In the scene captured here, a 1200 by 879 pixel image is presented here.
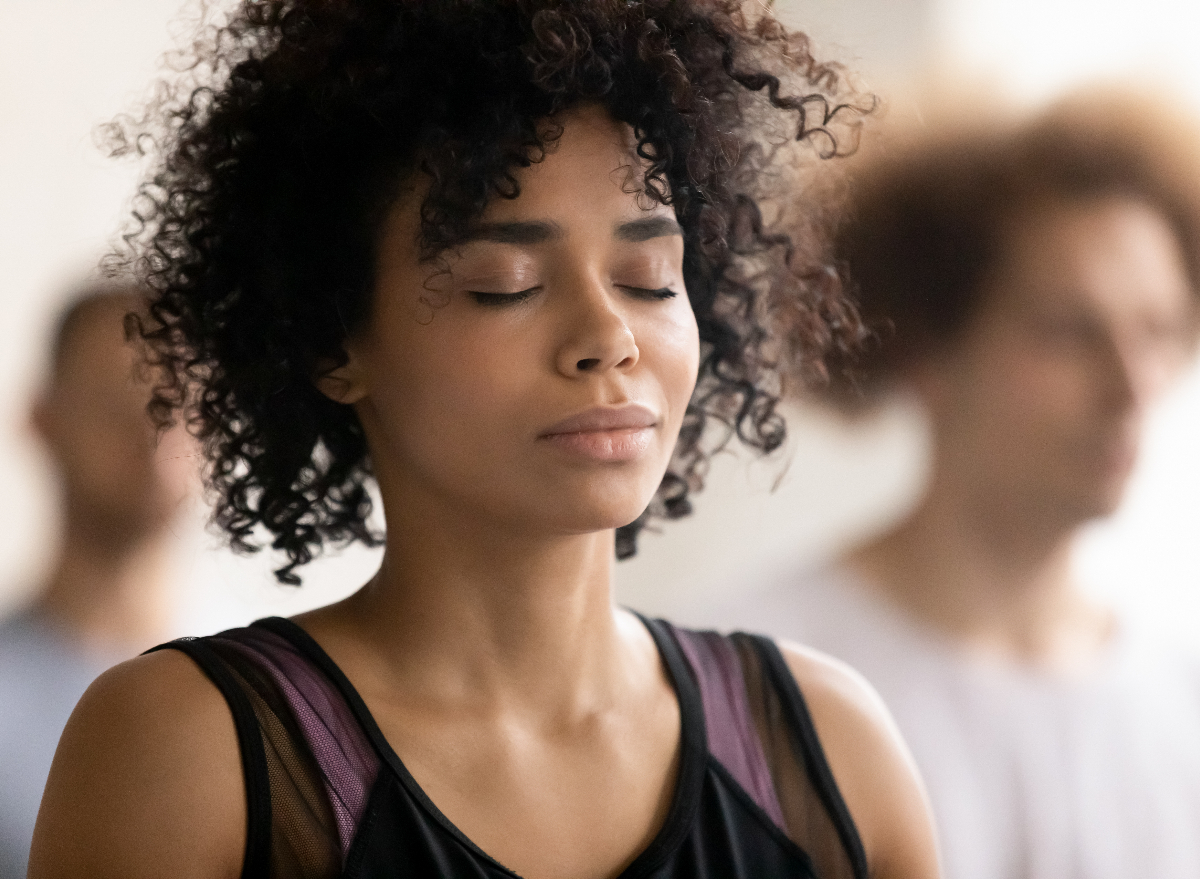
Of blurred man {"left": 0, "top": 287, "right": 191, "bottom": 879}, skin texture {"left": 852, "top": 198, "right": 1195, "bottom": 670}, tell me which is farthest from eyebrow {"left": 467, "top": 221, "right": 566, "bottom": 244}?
skin texture {"left": 852, "top": 198, "right": 1195, "bottom": 670}

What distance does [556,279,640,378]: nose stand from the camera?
760 mm

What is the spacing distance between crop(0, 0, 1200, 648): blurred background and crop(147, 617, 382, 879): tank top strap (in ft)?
1.41

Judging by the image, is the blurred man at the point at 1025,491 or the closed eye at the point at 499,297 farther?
the blurred man at the point at 1025,491

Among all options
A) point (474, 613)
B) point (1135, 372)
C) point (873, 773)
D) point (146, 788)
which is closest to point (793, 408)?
point (1135, 372)

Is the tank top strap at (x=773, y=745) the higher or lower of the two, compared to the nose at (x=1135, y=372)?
lower

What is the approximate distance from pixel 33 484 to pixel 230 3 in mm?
578

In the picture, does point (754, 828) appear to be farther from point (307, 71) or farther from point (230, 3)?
point (230, 3)

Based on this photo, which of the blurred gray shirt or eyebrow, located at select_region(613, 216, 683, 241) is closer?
eyebrow, located at select_region(613, 216, 683, 241)

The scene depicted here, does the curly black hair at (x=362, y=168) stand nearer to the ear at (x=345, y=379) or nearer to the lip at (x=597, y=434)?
the ear at (x=345, y=379)

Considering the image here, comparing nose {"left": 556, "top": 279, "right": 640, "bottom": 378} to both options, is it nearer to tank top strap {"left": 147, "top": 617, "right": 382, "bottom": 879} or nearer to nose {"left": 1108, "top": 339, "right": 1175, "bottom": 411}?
tank top strap {"left": 147, "top": 617, "right": 382, "bottom": 879}

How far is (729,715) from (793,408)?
0.68 metres

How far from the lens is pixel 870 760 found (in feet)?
3.09

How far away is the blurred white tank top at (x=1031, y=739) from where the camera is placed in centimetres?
136

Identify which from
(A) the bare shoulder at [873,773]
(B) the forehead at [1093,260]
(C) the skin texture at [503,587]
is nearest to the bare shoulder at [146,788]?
(C) the skin texture at [503,587]
